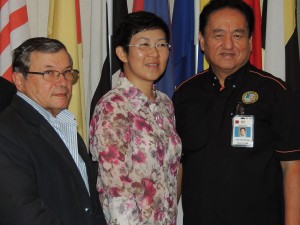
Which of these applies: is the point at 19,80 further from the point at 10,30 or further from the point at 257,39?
the point at 257,39

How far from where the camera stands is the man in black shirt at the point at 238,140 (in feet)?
7.16

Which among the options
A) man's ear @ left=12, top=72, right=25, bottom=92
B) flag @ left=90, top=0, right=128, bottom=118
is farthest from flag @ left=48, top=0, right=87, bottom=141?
man's ear @ left=12, top=72, right=25, bottom=92

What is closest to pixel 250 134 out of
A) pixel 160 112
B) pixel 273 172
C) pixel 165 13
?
pixel 273 172

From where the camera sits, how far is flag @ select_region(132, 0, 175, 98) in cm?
304

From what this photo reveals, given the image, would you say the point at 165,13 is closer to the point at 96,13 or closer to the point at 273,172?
the point at 96,13

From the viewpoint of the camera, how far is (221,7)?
7.61 feet

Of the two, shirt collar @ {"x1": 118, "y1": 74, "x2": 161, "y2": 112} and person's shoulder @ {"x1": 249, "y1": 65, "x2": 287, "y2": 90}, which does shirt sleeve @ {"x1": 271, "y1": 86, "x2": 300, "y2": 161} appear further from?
shirt collar @ {"x1": 118, "y1": 74, "x2": 161, "y2": 112}

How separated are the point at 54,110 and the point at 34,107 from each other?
122mm

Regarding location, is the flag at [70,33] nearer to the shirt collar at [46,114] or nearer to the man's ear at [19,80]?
the shirt collar at [46,114]

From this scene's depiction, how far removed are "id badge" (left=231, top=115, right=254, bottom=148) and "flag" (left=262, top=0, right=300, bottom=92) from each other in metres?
0.89

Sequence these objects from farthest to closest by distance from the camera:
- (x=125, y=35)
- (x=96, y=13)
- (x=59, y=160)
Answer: (x=96, y=13), (x=125, y=35), (x=59, y=160)

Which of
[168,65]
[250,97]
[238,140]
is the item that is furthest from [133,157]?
[168,65]

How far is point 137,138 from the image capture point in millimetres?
1976

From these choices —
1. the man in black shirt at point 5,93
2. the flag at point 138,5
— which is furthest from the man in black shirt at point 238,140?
the man in black shirt at point 5,93
